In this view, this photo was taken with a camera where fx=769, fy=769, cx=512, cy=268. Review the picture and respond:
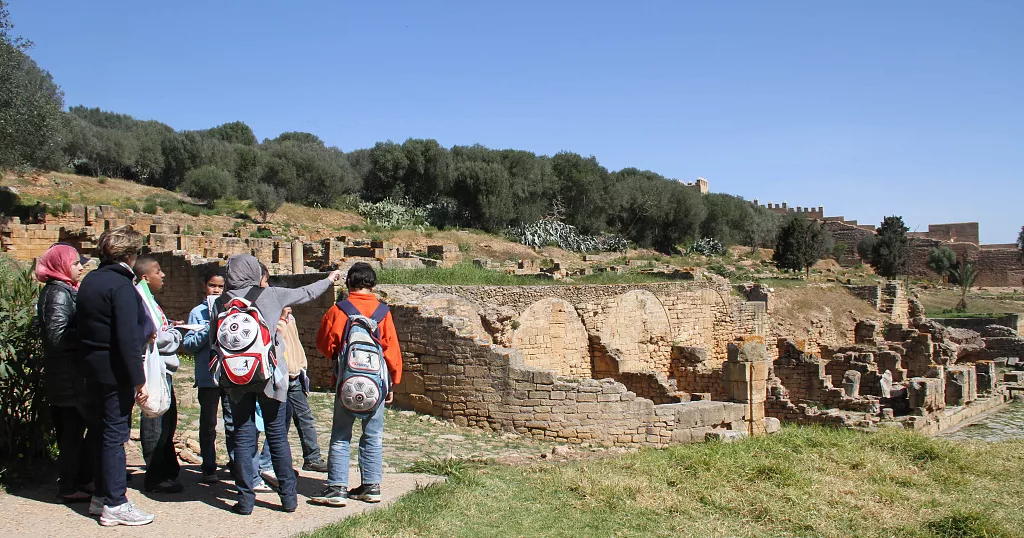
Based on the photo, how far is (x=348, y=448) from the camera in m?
5.55

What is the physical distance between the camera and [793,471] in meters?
7.24

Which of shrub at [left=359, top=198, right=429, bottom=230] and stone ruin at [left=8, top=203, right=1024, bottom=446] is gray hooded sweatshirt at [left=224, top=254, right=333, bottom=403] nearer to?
stone ruin at [left=8, top=203, right=1024, bottom=446]

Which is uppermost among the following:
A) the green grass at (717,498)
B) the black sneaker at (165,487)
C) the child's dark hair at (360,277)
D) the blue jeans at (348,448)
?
the child's dark hair at (360,277)

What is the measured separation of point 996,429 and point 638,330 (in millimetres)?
7017

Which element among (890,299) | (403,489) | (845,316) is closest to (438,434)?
(403,489)

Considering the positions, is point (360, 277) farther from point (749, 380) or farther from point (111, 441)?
point (749, 380)

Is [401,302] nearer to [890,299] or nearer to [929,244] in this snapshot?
[890,299]

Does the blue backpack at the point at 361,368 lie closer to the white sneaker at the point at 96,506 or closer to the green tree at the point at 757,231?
the white sneaker at the point at 96,506

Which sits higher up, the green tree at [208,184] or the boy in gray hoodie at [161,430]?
the green tree at [208,184]

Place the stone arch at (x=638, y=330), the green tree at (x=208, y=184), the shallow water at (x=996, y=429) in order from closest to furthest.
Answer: the shallow water at (x=996, y=429) → the stone arch at (x=638, y=330) → the green tree at (x=208, y=184)

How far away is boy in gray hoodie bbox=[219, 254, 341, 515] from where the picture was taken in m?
5.12

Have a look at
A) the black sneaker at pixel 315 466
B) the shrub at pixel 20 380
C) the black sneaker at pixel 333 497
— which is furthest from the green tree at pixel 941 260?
the shrub at pixel 20 380

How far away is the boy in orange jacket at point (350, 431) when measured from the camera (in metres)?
5.51

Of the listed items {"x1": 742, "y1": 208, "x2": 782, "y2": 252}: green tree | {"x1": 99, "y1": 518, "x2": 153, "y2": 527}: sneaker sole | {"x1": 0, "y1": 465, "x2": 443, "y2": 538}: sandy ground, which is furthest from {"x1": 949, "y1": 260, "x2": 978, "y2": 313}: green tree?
{"x1": 99, "y1": 518, "x2": 153, "y2": 527}: sneaker sole
